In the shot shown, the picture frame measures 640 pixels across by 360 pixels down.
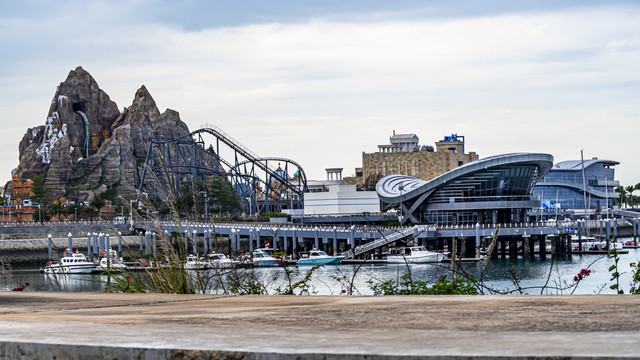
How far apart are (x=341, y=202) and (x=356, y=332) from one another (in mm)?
98299

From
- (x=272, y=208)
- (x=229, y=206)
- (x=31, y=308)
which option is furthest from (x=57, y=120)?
(x=31, y=308)

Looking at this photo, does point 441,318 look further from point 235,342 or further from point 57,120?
point 57,120

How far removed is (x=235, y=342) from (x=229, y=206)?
111 metres

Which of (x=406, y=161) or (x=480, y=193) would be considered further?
(x=406, y=161)

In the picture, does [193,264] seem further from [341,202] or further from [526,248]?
[341,202]

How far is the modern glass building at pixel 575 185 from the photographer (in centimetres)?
16775

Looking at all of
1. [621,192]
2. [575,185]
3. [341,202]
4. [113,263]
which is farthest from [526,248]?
[621,192]

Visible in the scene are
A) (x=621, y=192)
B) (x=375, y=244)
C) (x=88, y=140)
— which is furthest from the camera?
(x=621, y=192)

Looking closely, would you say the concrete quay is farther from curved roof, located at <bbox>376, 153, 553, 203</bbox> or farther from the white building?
the white building

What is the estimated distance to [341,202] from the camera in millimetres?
101188

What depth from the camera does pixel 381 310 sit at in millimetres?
4023

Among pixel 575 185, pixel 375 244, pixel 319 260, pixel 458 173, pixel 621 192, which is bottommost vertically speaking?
pixel 319 260

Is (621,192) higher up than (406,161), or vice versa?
(406,161)

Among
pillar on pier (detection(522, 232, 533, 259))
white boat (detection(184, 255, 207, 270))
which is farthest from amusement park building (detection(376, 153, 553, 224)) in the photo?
white boat (detection(184, 255, 207, 270))
